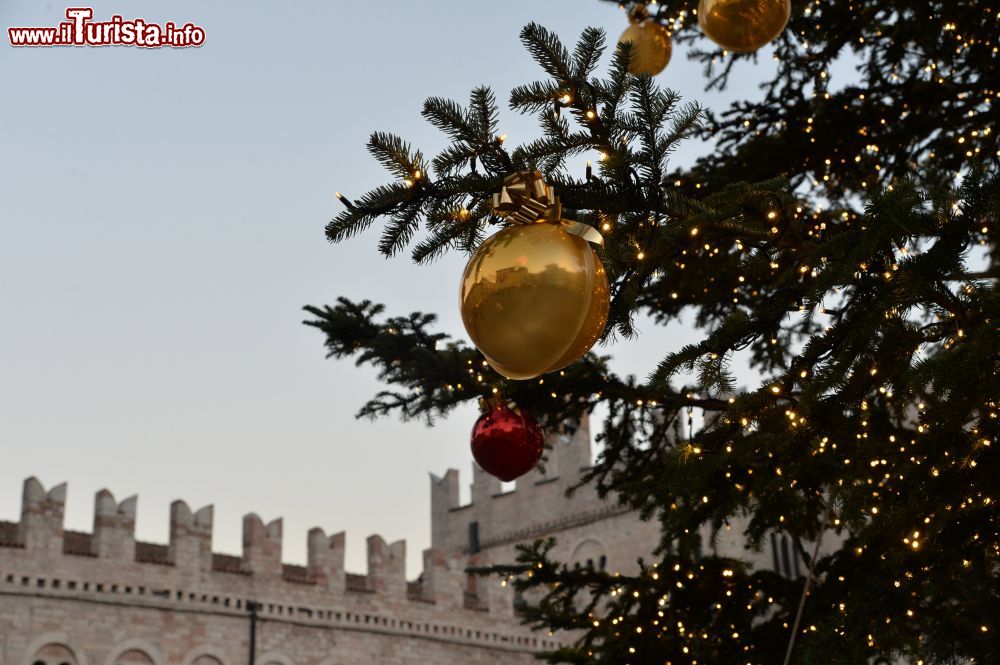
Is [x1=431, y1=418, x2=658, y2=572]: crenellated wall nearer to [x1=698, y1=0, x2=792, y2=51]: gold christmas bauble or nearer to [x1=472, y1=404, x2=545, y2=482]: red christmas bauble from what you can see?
[x1=472, y1=404, x2=545, y2=482]: red christmas bauble

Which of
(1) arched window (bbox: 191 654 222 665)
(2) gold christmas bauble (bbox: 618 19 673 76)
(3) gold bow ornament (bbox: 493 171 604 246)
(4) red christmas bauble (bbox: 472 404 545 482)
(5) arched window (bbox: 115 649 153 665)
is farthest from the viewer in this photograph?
(1) arched window (bbox: 191 654 222 665)

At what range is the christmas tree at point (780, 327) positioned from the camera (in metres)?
3.18

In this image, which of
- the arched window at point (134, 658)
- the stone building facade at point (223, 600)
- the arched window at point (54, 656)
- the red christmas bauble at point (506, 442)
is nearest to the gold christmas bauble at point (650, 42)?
the red christmas bauble at point (506, 442)

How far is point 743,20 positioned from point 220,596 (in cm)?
1424

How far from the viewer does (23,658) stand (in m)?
14.6

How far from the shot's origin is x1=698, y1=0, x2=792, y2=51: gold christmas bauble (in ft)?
14.2

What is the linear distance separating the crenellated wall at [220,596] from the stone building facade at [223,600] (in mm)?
18

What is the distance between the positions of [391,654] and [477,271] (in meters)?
16.9

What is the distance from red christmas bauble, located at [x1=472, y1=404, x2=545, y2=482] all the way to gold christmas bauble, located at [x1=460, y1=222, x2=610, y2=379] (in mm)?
2174

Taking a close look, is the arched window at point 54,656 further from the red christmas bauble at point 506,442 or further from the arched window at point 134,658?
the red christmas bauble at point 506,442

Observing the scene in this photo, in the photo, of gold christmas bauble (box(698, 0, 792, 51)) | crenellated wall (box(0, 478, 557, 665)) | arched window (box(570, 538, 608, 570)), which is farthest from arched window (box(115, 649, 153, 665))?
gold christmas bauble (box(698, 0, 792, 51))

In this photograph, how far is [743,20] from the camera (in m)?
4.34

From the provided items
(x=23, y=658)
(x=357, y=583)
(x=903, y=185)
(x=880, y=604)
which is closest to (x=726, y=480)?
(x=880, y=604)

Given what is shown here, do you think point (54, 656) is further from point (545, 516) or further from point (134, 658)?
point (545, 516)
